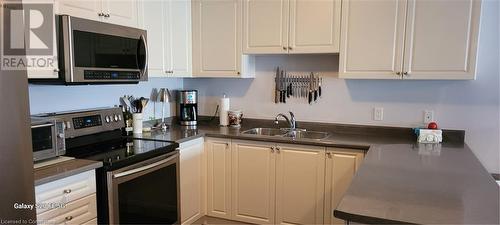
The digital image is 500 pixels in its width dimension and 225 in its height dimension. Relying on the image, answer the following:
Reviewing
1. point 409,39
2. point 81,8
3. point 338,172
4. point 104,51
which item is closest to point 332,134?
point 338,172

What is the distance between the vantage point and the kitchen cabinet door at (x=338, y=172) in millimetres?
2551

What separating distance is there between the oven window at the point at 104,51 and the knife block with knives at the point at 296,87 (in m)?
1.31

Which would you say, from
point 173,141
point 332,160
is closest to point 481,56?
point 332,160

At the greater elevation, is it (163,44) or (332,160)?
(163,44)

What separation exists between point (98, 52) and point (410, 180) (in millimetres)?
1898

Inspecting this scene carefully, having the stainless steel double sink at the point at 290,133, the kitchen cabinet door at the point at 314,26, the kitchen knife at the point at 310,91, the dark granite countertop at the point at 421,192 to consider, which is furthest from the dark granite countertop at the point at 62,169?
the kitchen knife at the point at 310,91

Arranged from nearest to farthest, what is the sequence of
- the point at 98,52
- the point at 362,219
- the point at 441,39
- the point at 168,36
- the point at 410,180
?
the point at 362,219 < the point at 410,180 < the point at 98,52 < the point at 441,39 < the point at 168,36

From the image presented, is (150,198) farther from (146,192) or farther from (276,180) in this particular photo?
(276,180)

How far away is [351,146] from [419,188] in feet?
3.19

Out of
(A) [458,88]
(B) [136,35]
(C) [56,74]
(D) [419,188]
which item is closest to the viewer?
(D) [419,188]

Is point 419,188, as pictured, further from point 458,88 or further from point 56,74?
point 56,74

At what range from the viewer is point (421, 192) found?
152 centimetres

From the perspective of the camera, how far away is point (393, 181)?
5.47 ft

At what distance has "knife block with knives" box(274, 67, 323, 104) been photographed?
3127 millimetres
